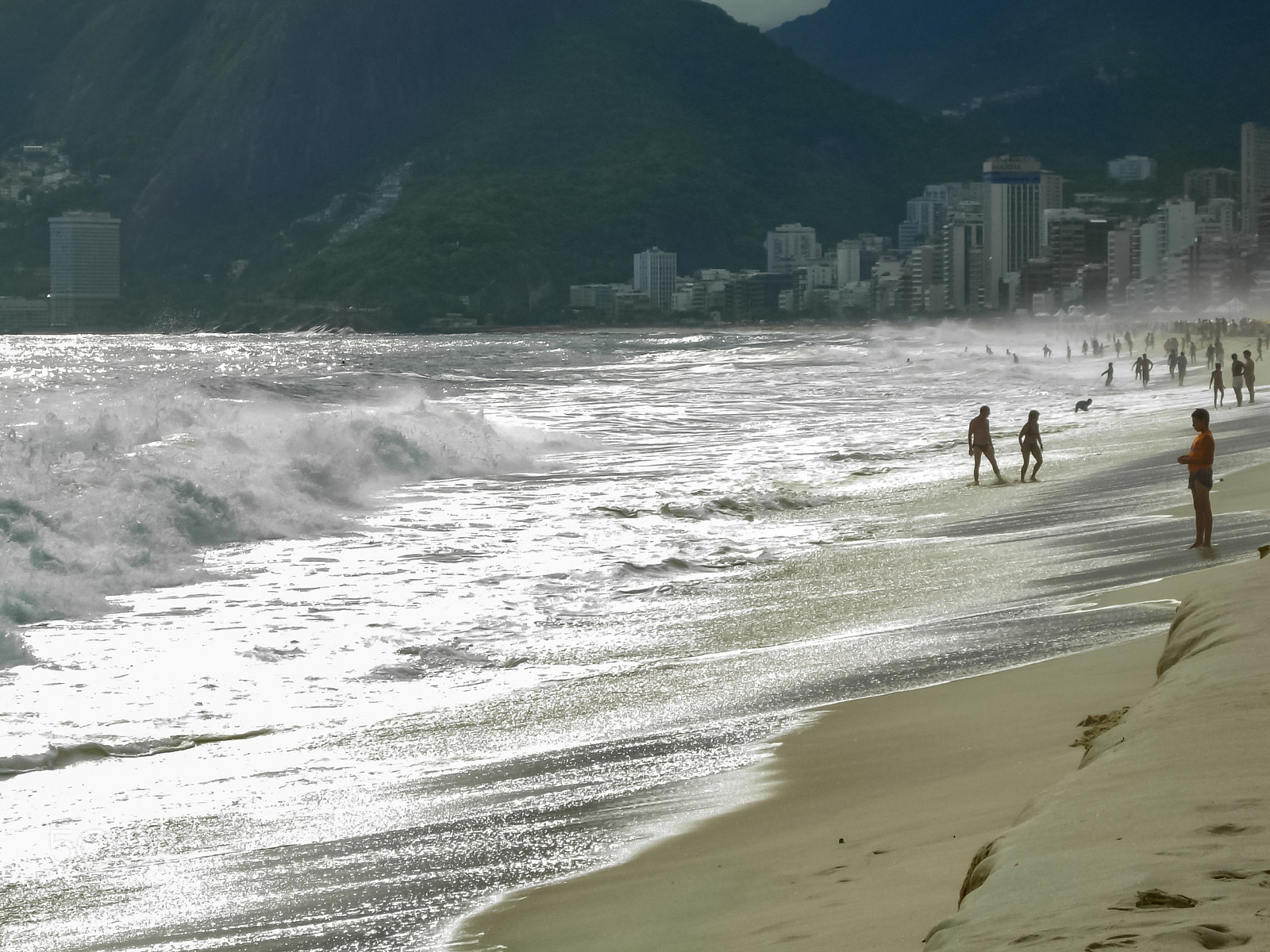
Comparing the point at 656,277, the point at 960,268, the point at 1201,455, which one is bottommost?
the point at 1201,455

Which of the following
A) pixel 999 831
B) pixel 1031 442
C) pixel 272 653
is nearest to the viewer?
pixel 999 831

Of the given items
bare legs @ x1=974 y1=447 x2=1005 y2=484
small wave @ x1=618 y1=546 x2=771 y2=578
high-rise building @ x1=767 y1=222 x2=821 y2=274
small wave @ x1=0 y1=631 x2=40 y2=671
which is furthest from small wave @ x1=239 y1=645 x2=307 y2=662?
high-rise building @ x1=767 y1=222 x2=821 y2=274

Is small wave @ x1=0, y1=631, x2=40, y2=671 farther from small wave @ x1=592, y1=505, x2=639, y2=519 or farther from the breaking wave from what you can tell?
small wave @ x1=592, y1=505, x2=639, y2=519

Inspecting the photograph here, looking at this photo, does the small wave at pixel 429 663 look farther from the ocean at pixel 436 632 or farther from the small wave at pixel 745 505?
the small wave at pixel 745 505

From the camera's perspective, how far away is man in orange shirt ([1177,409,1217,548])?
8906 millimetres

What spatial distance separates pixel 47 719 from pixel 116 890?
97.4 inches

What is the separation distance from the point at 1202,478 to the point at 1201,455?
0.41m

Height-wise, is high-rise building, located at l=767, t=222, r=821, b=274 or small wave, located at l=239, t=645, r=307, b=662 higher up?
high-rise building, located at l=767, t=222, r=821, b=274

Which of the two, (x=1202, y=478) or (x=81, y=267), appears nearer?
(x=1202, y=478)

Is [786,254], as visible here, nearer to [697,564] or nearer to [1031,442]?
[1031,442]

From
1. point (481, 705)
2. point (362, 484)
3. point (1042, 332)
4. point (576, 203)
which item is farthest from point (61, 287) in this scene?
point (481, 705)

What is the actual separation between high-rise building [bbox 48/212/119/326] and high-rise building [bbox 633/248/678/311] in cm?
7407

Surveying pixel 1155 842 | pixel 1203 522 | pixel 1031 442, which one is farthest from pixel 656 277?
pixel 1155 842

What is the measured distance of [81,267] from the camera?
178500 millimetres
